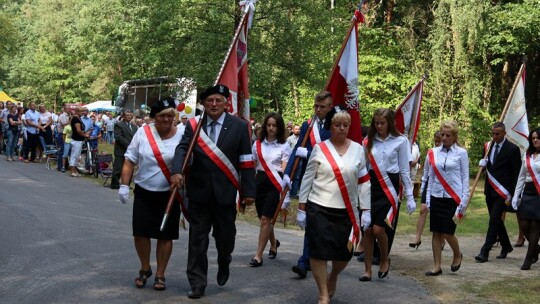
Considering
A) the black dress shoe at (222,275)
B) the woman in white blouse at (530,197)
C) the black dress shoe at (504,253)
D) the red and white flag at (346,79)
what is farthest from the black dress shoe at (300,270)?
the black dress shoe at (504,253)

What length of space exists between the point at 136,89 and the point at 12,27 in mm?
20706

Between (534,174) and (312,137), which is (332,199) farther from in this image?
(534,174)

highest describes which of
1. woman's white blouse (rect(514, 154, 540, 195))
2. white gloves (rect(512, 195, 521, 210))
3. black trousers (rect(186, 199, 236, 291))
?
woman's white blouse (rect(514, 154, 540, 195))

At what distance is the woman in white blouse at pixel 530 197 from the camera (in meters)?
11.3

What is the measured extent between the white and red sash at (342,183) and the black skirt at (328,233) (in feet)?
0.14

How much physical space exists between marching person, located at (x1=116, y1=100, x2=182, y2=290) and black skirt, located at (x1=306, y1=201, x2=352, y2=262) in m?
1.50

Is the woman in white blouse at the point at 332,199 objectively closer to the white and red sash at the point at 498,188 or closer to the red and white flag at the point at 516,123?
the white and red sash at the point at 498,188

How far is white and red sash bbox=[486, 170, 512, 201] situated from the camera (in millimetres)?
12188

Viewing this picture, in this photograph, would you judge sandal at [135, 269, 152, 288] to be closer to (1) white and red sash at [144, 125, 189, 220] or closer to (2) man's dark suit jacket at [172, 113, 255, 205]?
(1) white and red sash at [144, 125, 189, 220]

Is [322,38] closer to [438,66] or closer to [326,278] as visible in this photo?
[438,66]

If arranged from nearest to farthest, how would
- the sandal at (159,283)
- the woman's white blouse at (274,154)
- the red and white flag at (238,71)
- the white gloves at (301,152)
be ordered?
the sandal at (159,283) → the white gloves at (301,152) → the red and white flag at (238,71) → the woman's white blouse at (274,154)

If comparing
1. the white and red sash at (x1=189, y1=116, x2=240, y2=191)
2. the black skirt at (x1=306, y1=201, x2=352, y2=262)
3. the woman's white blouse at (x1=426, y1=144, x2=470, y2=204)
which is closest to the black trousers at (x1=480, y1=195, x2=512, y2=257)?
the woman's white blouse at (x1=426, y1=144, x2=470, y2=204)

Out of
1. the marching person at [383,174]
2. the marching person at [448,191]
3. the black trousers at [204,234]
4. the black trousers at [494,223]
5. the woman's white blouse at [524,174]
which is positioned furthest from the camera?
the black trousers at [494,223]

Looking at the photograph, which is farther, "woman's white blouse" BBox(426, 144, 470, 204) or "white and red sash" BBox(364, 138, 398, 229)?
"woman's white blouse" BBox(426, 144, 470, 204)
